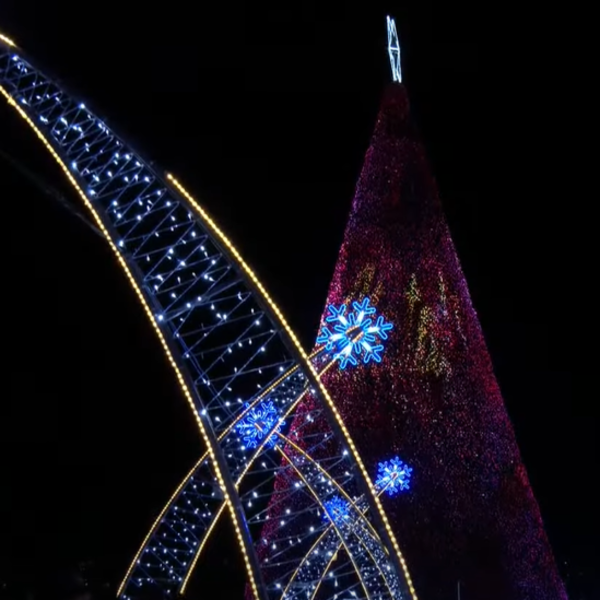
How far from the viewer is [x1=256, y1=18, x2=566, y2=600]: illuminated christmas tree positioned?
77.9 ft

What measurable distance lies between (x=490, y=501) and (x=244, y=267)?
1465cm

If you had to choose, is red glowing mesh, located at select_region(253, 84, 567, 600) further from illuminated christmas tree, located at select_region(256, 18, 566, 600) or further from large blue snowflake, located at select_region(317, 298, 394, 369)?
large blue snowflake, located at select_region(317, 298, 394, 369)

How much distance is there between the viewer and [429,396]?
24375 millimetres

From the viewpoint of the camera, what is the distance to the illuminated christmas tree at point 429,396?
23.8m

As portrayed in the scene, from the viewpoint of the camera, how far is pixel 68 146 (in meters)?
13.6

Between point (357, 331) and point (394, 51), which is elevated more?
point (394, 51)

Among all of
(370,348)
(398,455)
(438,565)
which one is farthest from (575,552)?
(370,348)

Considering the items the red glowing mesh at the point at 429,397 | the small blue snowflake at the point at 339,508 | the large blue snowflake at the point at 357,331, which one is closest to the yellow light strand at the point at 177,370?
the large blue snowflake at the point at 357,331

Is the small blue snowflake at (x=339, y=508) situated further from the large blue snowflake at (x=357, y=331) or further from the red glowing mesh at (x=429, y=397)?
the large blue snowflake at (x=357, y=331)

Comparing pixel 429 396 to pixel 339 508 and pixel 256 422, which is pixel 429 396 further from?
pixel 256 422

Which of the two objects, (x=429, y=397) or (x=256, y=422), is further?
(x=429, y=397)

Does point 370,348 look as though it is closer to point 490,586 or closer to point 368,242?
point 368,242

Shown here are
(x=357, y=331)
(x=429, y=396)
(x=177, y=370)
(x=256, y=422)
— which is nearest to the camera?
(x=177, y=370)

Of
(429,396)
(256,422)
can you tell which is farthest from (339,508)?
(429,396)
